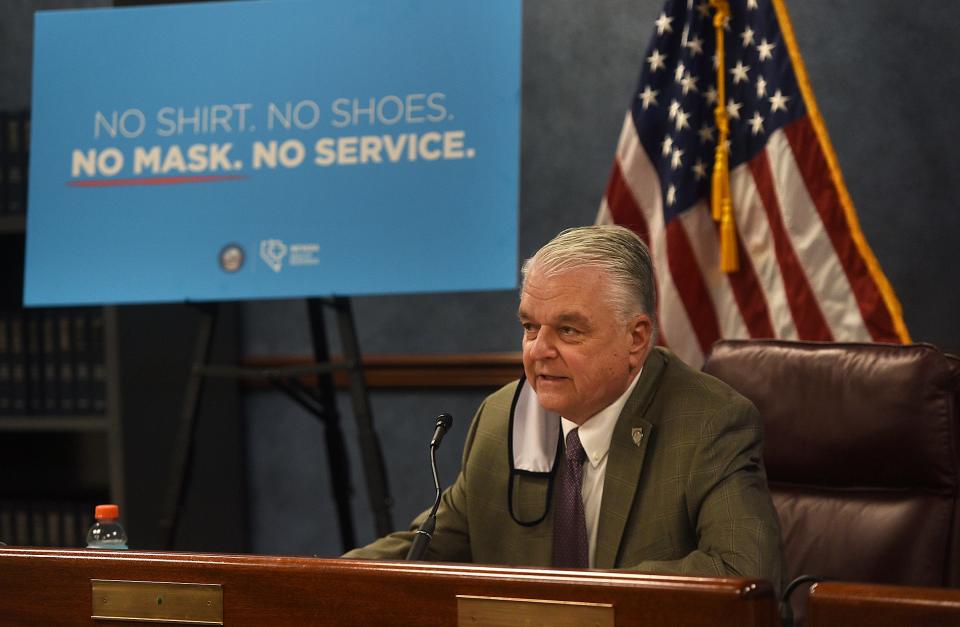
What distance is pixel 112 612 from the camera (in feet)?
4.25

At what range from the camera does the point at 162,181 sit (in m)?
3.05

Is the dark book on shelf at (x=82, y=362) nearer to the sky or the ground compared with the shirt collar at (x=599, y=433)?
nearer to the sky

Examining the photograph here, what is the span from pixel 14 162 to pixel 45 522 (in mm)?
1129

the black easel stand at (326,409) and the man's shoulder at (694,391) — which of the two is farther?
the black easel stand at (326,409)

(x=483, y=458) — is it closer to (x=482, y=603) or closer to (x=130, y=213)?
(x=482, y=603)

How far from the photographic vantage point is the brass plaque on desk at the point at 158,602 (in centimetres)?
125

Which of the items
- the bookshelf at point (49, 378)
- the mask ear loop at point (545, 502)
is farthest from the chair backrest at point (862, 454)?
the bookshelf at point (49, 378)

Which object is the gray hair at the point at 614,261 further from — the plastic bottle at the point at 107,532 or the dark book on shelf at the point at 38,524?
the dark book on shelf at the point at 38,524

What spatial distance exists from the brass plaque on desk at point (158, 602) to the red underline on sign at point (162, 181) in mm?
1839

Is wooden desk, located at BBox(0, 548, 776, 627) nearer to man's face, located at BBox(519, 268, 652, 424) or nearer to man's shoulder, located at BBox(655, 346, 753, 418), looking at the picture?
man's face, located at BBox(519, 268, 652, 424)

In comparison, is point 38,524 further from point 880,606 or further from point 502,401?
point 880,606

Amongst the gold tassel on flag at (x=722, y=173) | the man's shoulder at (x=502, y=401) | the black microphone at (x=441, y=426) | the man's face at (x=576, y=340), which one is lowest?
the black microphone at (x=441, y=426)

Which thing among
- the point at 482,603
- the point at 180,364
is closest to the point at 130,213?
the point at 180,364

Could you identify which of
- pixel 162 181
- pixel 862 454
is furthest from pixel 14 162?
pixel 862 454
